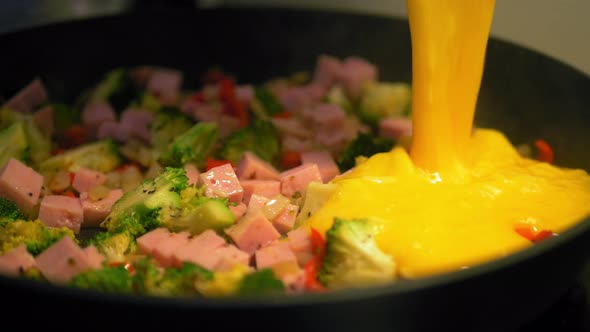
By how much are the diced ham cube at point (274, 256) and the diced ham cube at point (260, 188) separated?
26 centimetres

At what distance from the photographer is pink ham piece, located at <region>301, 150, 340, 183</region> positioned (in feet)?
6.05

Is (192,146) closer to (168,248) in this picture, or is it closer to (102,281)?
(168,248)

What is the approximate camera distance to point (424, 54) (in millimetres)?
1676

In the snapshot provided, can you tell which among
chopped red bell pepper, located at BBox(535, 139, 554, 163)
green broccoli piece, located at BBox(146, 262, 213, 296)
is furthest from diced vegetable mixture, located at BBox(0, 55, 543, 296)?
chopped red bell pepper, located at BBox(535, 139, 554, 163)

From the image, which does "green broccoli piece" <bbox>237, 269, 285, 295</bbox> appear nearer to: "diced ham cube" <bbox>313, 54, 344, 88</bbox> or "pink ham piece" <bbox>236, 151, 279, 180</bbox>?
"pink ham piece" <bbox>236, 151, 279, 180</bbox>

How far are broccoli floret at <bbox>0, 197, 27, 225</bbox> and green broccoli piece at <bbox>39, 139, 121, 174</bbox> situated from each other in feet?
0.78

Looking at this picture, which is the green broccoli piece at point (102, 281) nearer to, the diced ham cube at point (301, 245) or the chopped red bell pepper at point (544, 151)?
the diced ham cube at point (301, 245)

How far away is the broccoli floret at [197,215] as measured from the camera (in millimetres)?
1569

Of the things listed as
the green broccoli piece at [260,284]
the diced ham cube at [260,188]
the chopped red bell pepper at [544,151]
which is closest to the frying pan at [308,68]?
the chopped red bell pepper at [544,151]

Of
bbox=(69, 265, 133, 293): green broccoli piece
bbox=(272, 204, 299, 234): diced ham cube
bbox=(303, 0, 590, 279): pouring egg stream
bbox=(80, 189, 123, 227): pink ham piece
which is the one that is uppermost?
bbox=(303, 0, 590, 279): pouring egg stream

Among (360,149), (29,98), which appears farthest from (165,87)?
(360,149)

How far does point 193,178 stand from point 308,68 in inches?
31.9

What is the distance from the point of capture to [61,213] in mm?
1686

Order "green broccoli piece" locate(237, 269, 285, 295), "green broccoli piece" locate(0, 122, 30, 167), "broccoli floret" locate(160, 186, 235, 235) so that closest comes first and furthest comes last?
"green broccoli piece" locate(237, 269, 285, 295) < "broccoli floret" locate(160, 186, 235, 235) < "green broccoli piece" locate(0, 122, 30, 167)
